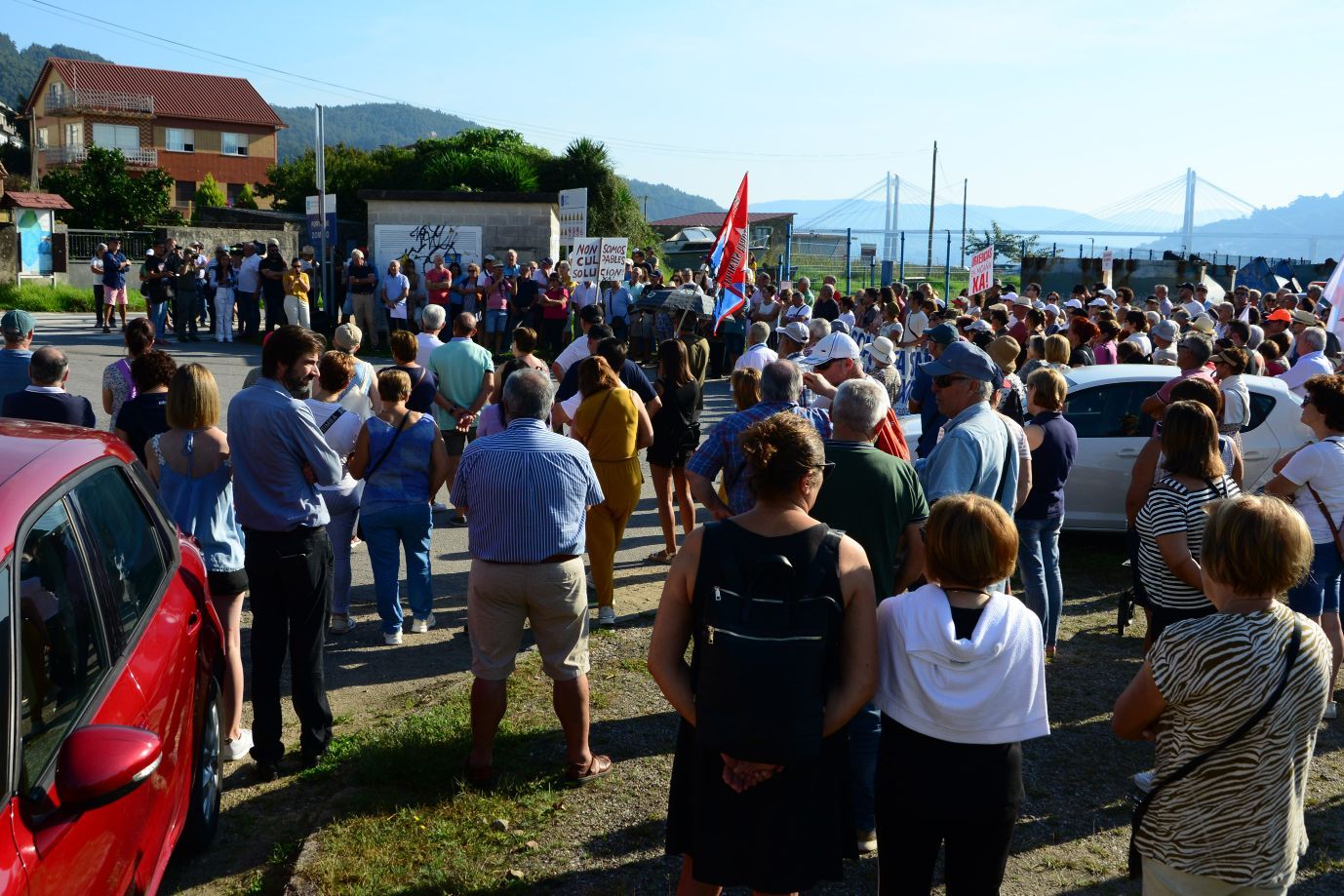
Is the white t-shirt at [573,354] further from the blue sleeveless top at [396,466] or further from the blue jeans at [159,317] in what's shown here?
the blue jeans at [159,317]

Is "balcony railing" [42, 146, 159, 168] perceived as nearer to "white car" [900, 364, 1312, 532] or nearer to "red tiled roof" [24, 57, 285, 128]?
"red tiled roof" [24, 57, 285, 128]

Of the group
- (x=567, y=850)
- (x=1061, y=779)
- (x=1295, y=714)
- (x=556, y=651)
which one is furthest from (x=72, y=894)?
(x=1061, y=779)

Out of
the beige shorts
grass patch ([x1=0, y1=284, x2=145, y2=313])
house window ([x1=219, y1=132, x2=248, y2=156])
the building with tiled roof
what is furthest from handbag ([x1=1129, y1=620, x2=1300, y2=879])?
house window ([x1=219, y1=132, x2=248, y2=156])

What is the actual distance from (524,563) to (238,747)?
182cm

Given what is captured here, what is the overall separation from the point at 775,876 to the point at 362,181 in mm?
39209

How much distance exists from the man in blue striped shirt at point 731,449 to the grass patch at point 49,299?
90.6 ft

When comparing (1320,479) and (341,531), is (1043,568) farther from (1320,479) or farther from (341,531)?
(341,531)

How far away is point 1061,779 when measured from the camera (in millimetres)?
5531

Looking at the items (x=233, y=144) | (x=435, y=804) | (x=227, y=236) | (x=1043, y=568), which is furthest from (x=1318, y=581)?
(x=233, y=144)

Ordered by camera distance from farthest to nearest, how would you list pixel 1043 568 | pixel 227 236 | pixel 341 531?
pixel 227 236 < pixel 341 531 < pixel 1043 568

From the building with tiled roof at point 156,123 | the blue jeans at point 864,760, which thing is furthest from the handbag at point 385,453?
the building with tiled roof at point 156,123

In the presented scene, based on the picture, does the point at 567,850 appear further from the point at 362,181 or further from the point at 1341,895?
the point at 362,181

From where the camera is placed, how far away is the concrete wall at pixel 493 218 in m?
25.3

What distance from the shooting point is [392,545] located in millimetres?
7258
